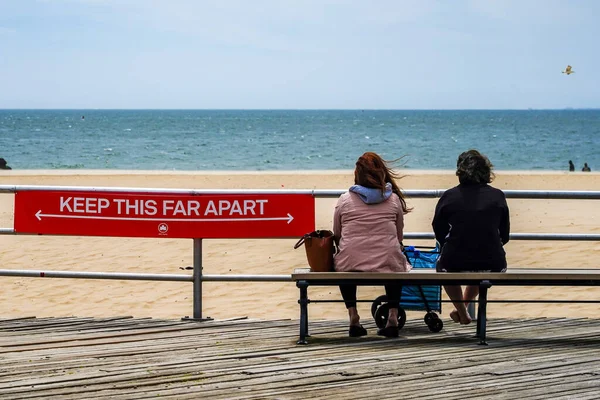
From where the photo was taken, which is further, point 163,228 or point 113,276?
point 163,228

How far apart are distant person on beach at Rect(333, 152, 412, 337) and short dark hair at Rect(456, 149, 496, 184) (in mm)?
472

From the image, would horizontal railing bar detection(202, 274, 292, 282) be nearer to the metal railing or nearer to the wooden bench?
the metal railing

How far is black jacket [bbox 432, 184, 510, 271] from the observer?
683 cm

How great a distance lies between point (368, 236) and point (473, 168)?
88 centimetres

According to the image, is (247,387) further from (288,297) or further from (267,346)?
(288,297)

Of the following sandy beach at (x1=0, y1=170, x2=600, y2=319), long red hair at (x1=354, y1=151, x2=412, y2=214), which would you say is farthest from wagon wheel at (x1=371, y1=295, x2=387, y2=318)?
sandy beach at (x1=0, y1=170, x2=600, y2=319)

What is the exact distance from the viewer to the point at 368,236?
6.79m

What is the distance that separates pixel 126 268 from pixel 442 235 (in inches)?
271

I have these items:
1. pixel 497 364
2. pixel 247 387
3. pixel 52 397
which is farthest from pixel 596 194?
pixel 52 397

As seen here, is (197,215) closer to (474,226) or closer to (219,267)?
(474,226)

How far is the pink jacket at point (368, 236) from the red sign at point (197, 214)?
0.90 metres

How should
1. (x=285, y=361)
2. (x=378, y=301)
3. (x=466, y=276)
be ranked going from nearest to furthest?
1. (x=285, y=361)
2. (x=466, y=276)
3. (x=378, y=301)

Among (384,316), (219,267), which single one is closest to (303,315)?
(384,316)

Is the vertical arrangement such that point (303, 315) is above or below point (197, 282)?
below
